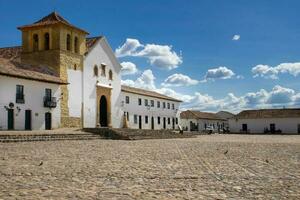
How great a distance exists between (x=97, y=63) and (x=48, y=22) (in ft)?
20.9

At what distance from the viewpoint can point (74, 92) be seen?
37250 millimetres

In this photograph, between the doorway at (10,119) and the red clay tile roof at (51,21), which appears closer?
the doorway at (10,119)

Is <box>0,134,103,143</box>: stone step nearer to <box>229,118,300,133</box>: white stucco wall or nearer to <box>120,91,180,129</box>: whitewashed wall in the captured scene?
<box>120,91,180,129</box>: whitewashed wall

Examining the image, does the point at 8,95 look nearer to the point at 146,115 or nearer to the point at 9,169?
the point at 9,169

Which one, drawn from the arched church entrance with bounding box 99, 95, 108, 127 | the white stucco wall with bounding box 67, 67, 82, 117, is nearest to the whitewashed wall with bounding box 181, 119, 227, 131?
the arched church entrance with bounding box 99, 95, 108, 127

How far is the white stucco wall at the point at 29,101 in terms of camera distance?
28.5 meters

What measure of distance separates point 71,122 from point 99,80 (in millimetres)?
6417

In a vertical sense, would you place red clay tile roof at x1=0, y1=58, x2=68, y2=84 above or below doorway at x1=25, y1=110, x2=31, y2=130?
above

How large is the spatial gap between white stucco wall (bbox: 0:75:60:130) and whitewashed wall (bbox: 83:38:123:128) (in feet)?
16.5

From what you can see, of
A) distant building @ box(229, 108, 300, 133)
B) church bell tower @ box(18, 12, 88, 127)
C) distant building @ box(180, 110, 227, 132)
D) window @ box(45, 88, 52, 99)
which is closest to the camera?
window @ box(45, 88, 52, 99)

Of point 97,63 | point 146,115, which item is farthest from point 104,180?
point 146,115

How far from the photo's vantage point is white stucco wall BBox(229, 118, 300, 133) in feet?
207

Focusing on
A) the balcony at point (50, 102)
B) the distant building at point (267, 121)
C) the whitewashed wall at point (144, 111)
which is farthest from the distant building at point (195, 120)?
the balcony at point (50, 102)

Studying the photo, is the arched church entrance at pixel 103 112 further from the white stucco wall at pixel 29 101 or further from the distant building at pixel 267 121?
the distant building at pixel 267 121
